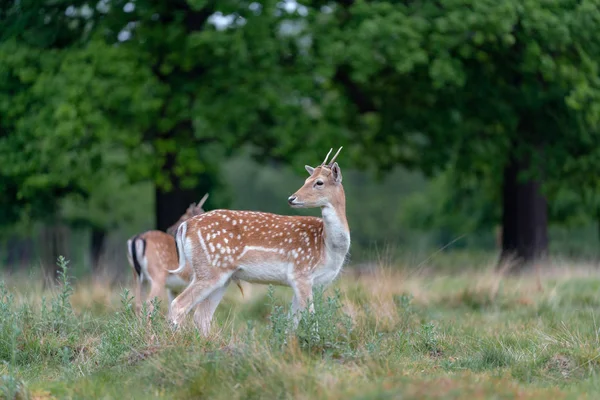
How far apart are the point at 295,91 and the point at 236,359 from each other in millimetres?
8280

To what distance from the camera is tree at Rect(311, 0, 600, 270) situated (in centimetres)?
1316

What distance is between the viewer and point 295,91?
14.0m

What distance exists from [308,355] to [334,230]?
196 cm

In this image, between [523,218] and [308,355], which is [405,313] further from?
[523,218]

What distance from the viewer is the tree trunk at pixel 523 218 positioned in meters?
16.7

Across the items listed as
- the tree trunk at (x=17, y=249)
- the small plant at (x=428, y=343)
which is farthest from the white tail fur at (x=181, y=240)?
the tree trunk at (x=17, y=249)

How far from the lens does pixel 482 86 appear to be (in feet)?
49.2

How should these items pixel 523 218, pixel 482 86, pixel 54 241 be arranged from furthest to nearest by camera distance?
pixel 54 241 → pixel 523 218 → pixel 482 86

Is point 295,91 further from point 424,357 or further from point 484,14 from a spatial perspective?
point 424,357

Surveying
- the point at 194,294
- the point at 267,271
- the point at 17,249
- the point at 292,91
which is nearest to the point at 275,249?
the point at 267,271

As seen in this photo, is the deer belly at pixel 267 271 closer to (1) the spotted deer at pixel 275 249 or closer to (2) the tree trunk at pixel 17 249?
(1) the spotted deer at pixel 275 249

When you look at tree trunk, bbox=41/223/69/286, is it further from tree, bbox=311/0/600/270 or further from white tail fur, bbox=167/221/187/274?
white tail fur, bbox=167/221/187/274

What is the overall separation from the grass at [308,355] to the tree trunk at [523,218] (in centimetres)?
697

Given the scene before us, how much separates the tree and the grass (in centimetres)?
490
